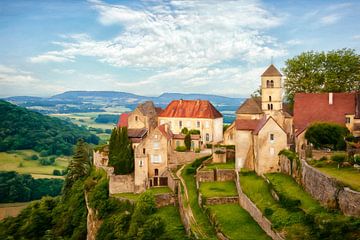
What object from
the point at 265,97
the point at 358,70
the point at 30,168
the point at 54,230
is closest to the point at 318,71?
the point at 358,70

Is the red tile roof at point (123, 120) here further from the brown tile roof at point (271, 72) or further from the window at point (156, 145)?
the brown tile roof at point (271, 72)

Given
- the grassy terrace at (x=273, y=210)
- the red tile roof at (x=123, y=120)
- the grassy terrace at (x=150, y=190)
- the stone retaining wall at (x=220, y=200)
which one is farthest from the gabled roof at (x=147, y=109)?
the stone retaining wall at (x=220, y=200)

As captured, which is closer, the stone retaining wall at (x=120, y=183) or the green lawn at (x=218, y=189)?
the green lawn at (x=218, y=189)

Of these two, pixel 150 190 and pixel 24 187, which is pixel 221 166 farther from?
pixel 24 187

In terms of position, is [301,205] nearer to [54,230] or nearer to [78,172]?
[54,230]

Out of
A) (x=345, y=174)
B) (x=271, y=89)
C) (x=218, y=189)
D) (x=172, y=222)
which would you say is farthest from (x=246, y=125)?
(x=345, y=174)

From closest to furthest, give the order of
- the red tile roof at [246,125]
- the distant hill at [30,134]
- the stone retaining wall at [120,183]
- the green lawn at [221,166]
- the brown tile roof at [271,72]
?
the red tile roof at [246,125] → the green lawn at [221,166] → the stone retaining wall at [120,183] → the brown tile roof at [271,72] → the distant hill at [30,134]

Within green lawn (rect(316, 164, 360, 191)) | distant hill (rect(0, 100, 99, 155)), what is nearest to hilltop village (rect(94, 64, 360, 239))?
green lawn (rect(316, 164, 360, 191))

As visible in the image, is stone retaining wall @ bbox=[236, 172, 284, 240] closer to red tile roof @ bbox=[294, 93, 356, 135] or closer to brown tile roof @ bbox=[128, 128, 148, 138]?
red tile roof @ bbox=[294, 93, 356, 135]
